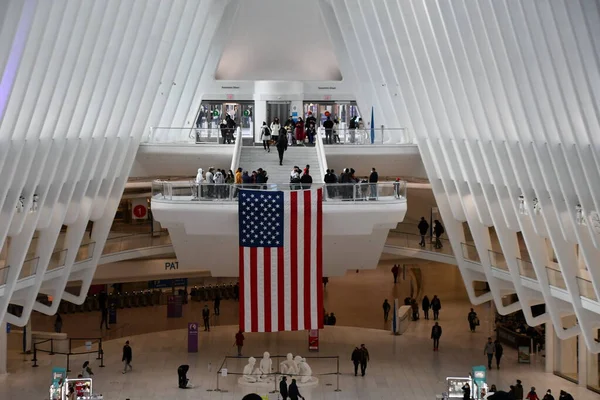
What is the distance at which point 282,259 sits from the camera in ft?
89.7

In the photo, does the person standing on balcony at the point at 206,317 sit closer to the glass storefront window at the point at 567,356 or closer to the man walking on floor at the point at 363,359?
the man walking on floor at the point at 363,359

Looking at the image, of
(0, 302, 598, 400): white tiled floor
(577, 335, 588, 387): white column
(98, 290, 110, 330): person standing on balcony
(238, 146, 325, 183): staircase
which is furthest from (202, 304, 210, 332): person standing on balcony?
(577, 335, 588, 387): white column

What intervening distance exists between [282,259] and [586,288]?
26.3 feet

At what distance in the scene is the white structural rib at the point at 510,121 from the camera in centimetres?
2102

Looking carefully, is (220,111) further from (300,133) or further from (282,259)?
(282,259)

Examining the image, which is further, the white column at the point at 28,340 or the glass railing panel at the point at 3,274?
the white column at the point at 28,340

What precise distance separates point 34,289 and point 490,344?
47.3 ft

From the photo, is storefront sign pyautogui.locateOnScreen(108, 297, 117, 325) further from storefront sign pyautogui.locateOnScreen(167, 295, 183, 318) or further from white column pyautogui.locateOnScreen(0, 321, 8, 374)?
white column pyautogui.locateOnScreen(0, 321, 8, 374)

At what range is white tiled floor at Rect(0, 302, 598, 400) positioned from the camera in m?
29.4

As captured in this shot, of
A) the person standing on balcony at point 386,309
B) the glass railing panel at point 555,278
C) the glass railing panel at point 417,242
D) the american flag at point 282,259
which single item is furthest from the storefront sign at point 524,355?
the american flag at point 282,259

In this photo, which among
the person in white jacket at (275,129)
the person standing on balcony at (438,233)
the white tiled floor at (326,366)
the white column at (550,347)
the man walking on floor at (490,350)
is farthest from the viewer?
the person standing on balcony at (438,233)

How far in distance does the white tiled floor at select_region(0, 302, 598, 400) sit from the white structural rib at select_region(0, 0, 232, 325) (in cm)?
272

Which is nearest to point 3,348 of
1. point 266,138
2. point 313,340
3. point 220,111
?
point 313,340

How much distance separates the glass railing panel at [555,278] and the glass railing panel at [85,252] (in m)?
14.9
